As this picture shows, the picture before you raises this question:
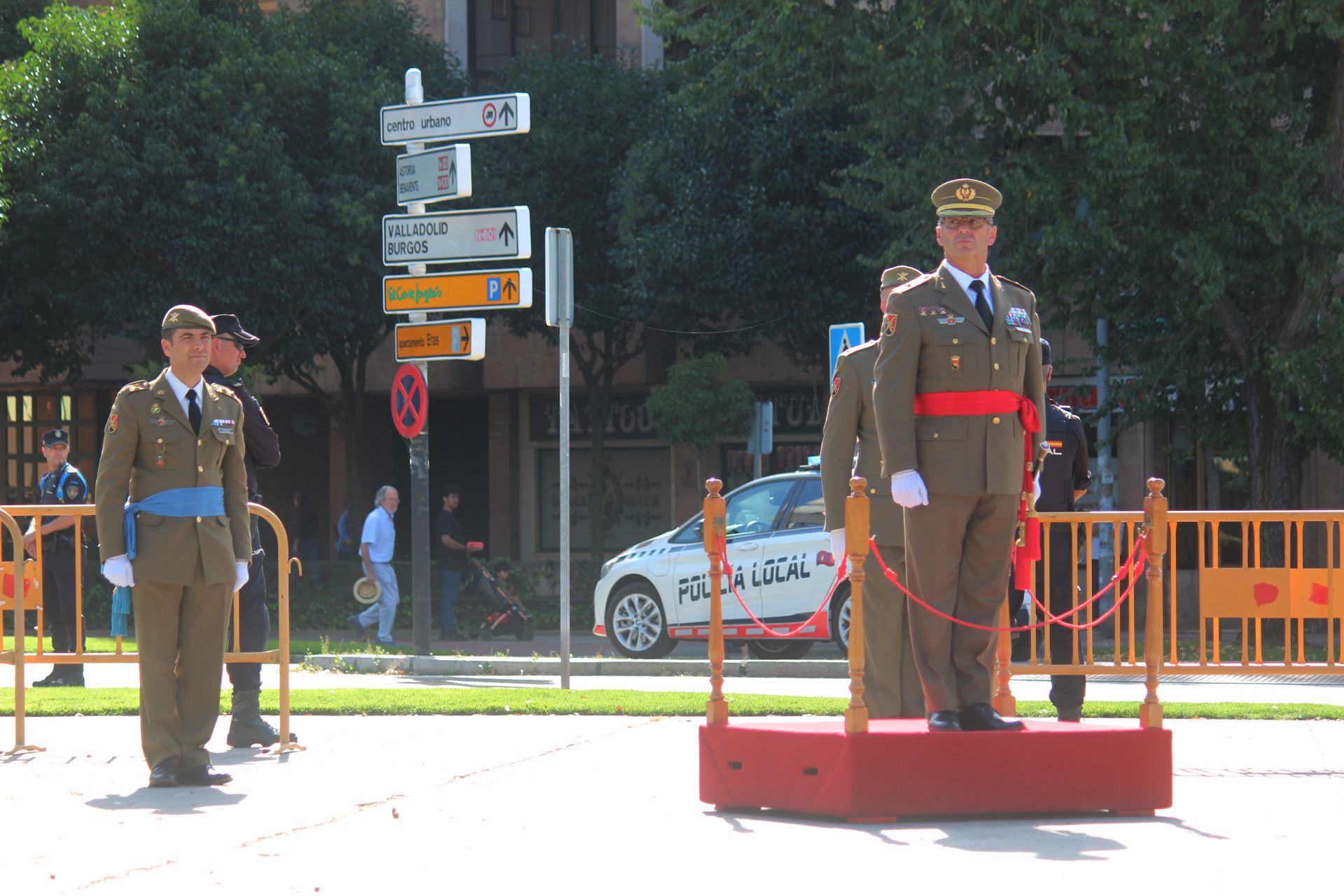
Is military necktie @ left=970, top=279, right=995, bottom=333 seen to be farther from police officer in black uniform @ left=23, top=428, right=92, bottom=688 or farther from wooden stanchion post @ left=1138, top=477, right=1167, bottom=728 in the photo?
police officer in black uniform @ left=23, top=428, right=92, bottom=688

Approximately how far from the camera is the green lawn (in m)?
9.79

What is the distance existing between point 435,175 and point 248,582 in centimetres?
650

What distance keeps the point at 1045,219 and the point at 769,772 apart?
13290mm

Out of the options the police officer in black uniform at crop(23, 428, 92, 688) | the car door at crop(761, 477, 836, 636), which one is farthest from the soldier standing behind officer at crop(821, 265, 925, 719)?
the car door at crop(761, 477, 836, 636)

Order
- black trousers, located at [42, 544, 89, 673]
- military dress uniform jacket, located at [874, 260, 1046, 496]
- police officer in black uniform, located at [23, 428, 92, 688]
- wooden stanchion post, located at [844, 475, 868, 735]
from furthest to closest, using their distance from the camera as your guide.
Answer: police officer in black uniform, located at [23, 428, 92, 688]
black trousers, located at [42, 544, 89, 673]
military dress uniform jacket, located at [874, 260, 1046, 496]
wooden stanchion post, located at [844, 475, 868, 735]

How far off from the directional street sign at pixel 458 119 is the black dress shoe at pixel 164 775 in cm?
746

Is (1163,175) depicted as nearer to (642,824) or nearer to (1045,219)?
(1045,219)

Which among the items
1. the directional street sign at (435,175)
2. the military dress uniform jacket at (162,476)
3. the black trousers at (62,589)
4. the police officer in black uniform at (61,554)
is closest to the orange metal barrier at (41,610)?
the military dress uniform jacket at (162,476)

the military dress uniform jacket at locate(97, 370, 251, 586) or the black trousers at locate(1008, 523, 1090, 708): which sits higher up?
the military dress uniform jacket at locate(97, 370, 251, 586)

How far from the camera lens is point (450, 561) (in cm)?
2111

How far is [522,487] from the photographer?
107ft

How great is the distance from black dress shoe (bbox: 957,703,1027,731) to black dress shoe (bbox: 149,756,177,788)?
11.1 feet

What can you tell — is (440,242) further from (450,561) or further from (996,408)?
(996,408)

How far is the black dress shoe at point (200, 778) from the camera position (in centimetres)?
709
